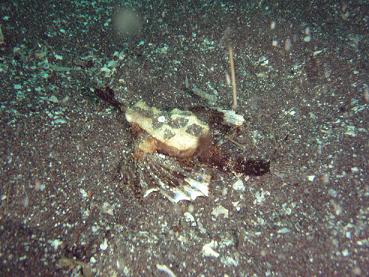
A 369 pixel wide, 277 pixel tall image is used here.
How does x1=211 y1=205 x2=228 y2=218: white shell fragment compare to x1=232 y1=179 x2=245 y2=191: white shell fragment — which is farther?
x1=232 y1=179 x2=245 y2=191: white shell fragment

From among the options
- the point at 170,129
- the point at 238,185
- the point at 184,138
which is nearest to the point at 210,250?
the point at 238,185

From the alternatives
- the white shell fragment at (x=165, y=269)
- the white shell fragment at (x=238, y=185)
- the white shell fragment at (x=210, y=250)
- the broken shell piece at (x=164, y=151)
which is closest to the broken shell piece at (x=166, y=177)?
the broken shell piece at (x=164, y=151)

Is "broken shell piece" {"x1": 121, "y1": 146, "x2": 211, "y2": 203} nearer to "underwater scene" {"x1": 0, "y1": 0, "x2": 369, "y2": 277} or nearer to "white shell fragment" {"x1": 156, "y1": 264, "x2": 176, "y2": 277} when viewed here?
"underwater scene" {"x1": 0, "y1": 0, "x2": 369, "y2": 277}

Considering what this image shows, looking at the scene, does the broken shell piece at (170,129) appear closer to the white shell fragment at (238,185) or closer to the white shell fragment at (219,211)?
the white shell fragment at (238,185)

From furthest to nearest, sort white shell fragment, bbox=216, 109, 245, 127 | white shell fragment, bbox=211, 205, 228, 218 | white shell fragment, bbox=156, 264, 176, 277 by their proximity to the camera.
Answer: white shell fragment, bbox=216, 109, 245, 127 → white shell fragment, bbox=211, 205, 228, 218 → white shell fragment, bbox=156, 264, 176, 277

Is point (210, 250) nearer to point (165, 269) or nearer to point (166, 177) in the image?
point (165, 269)

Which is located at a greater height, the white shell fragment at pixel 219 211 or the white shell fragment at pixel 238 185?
the white shell fragment at pixel 238 185

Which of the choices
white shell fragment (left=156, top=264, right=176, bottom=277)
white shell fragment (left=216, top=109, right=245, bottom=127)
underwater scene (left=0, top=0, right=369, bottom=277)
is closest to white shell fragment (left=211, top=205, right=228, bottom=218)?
underwater scene (left=0, top=0, right=369, bottom=277)

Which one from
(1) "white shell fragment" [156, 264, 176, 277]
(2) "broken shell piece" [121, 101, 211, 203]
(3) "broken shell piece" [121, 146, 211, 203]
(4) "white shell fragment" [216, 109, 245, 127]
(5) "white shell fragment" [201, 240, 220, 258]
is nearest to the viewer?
(1) "white shell fragment" [156, 264, 176, 277]

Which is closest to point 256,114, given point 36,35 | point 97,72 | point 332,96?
point 332,96
